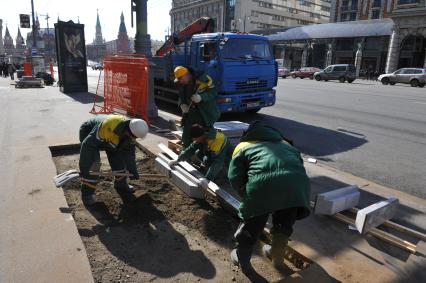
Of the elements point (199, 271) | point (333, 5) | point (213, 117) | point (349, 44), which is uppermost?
point (333, 5)

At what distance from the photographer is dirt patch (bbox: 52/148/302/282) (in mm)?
3143

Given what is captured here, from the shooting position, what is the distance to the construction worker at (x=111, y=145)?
161 inches

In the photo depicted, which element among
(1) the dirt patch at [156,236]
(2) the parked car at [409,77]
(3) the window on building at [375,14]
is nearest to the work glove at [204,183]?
(1) the dirt patch at [156,236]

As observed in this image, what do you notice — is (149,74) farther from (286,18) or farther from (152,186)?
(286,18)

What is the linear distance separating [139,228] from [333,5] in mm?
68475

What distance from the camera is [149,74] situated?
9352mm

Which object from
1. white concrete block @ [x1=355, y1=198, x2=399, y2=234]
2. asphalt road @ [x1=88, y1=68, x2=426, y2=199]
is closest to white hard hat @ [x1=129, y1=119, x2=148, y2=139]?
white concrete block @ [x1=355, y1=198, x2=399, y2=234]

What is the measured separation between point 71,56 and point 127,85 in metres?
8.07

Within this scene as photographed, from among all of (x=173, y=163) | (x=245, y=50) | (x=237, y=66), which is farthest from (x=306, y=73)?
(x=173, y=163)

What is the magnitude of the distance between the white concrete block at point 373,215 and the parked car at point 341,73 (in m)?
29.0

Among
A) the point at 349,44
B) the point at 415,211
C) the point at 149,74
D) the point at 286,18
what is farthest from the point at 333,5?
the point at 415,211

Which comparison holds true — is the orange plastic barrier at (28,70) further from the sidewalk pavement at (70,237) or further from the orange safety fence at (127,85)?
the sidewalk pavement at (70,237)

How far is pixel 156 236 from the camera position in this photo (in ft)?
12.3

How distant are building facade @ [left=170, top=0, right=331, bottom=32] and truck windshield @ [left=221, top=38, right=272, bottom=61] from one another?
68651 millimetres
